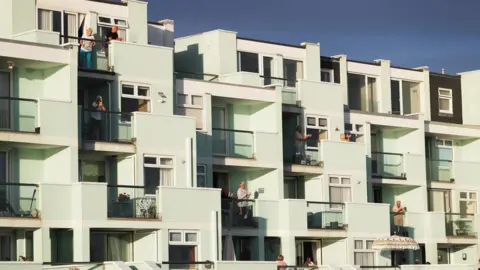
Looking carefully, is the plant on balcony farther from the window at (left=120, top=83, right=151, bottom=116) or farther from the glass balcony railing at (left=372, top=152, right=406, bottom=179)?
the glass balcony railing at (left=372, top=152, right=406, bottom=179)

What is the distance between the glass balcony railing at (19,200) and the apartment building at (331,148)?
925 centimetres

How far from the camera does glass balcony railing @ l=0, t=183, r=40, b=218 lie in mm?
53344

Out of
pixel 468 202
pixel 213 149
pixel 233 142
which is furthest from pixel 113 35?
pixel 468 202

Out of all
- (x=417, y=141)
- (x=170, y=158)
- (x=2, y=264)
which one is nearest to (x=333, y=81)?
(x=417, y=141)

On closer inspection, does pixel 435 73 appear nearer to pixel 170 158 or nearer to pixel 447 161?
pixel 447 161

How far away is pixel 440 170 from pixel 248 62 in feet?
40.5

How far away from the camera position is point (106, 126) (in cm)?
5719

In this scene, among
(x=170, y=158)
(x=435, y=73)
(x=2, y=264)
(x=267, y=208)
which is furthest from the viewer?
(x=435, y=73)

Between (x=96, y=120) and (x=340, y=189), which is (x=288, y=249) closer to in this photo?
(x=340, y=189)

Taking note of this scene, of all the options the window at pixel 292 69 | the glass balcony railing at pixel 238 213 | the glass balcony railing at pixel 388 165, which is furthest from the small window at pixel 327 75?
the glass balcony railing at pixel 238 213

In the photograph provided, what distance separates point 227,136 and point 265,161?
1896 mm

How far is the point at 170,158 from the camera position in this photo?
192ft

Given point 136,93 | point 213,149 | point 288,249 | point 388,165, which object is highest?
point 136,93

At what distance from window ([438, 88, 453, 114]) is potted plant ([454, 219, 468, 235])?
5.82m
